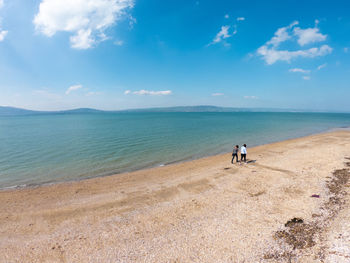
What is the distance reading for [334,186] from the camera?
1079 cm

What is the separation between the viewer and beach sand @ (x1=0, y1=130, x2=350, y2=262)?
242 inches

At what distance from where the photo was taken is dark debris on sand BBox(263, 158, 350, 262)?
5809 mm

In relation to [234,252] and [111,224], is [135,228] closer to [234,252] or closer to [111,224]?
[111,224]

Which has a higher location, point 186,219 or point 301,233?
point 301,233

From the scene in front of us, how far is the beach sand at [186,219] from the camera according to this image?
614 cm

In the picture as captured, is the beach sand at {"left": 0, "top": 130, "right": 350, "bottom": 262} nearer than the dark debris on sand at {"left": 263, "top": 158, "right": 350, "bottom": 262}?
No

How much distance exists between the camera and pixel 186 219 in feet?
26.9

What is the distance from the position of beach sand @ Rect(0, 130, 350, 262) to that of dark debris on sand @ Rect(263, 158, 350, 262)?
4 cm

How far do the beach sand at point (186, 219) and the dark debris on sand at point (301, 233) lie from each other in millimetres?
36

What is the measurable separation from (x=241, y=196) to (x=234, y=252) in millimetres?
4690

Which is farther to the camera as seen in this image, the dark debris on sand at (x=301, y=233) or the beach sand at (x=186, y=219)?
the beach sand at (x=186, y=219)

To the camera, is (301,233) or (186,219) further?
(186,219)

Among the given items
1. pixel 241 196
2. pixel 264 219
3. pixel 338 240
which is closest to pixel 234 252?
pixel 264 219

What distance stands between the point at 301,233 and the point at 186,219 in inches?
192
